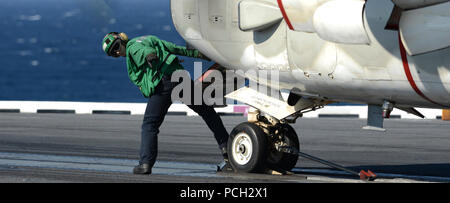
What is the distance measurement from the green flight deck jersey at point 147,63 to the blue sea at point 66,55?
8076 cm

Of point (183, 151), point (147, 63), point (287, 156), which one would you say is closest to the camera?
point (147, 63)

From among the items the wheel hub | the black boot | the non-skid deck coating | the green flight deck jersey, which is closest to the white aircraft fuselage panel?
the green flight deck jersey

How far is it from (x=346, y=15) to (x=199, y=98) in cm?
330

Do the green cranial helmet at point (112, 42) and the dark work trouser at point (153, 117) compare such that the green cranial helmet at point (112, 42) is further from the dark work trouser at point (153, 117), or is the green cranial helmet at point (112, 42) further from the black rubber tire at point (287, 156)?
the black rubber tire at point (287, 156)

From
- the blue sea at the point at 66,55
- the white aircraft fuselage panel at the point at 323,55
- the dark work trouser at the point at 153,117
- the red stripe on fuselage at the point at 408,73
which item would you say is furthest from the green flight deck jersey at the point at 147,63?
the blue sea at the point at 66,55

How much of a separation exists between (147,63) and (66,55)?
372 ft

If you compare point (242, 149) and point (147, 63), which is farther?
point (242, 149)

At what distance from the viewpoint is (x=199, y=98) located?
12.3m

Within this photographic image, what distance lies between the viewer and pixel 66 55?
123125 mm

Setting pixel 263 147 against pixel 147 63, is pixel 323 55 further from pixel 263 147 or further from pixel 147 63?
pixel 147 63

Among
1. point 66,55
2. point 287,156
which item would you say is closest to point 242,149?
point 287,156
